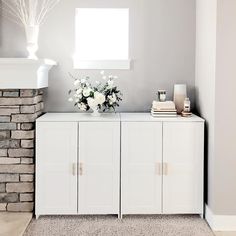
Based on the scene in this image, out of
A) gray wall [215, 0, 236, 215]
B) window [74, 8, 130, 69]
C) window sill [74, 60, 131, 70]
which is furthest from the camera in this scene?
window [74, 8, 130, 69]

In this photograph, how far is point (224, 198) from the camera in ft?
11.8

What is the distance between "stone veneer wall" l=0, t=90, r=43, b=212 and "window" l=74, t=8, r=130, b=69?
0.87 meters

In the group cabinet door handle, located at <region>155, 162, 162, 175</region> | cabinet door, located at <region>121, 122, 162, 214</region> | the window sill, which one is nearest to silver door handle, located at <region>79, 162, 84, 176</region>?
cabinet door, located at <region>121, 122, 162, 214</region>

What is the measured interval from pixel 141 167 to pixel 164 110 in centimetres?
56

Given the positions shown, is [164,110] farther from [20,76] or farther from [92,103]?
[20,76]

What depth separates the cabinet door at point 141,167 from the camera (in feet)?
12.5

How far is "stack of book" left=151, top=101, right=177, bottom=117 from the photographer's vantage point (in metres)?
3.97

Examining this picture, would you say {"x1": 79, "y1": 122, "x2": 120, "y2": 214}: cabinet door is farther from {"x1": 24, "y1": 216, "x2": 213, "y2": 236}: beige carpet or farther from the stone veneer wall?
the stone veneer wall

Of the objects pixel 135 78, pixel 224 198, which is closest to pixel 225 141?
pixel 224 198

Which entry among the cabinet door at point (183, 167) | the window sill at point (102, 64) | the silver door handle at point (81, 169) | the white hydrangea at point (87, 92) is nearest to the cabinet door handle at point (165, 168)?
the cabinet door at point (183, 167)

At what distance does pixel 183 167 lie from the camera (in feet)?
12.6

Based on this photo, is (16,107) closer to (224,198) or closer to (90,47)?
(90,47)

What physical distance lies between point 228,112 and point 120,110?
121 centimetres

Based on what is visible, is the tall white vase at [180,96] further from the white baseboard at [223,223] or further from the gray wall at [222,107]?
the white baseboard at [223,223]
